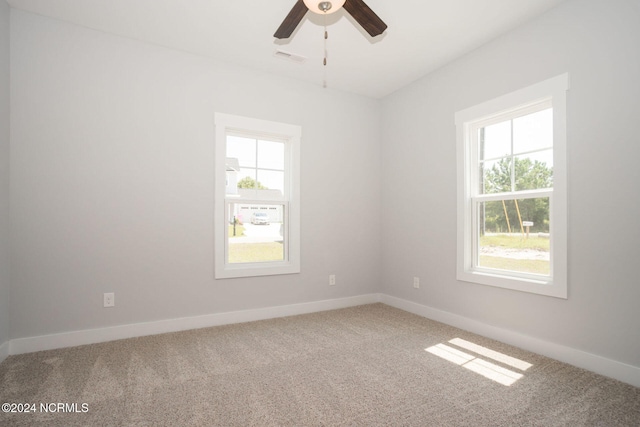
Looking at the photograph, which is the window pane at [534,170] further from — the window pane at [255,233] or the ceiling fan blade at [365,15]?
the window pane at [255,233]

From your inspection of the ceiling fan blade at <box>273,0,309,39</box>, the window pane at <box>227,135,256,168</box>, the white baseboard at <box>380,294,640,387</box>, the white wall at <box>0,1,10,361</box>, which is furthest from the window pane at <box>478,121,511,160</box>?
the white wall at <box>0,1,10,361</box>

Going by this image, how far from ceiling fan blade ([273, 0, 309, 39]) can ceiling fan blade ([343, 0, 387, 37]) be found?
0.26 meters

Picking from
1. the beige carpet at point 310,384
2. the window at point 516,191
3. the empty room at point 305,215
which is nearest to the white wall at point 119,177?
the empty room at point 305,215

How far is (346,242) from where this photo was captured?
4148 millimetres

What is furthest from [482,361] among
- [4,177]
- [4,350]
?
[4,177]

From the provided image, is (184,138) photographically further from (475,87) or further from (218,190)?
(475,87)

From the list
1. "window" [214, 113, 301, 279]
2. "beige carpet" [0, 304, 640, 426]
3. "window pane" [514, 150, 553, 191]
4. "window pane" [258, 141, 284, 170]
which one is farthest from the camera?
"window pane" [258, 141, 284, 170]

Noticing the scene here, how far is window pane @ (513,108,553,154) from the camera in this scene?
269cm

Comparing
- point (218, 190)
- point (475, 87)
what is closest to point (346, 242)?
point (218, 190)

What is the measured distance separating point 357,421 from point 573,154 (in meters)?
2.41

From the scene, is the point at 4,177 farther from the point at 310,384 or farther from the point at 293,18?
the point at 310,384

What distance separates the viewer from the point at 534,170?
2.78 metres

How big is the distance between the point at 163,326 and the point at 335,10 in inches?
118

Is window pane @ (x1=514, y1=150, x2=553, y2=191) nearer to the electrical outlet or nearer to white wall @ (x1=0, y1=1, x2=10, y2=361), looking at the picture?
the electrical outlet
